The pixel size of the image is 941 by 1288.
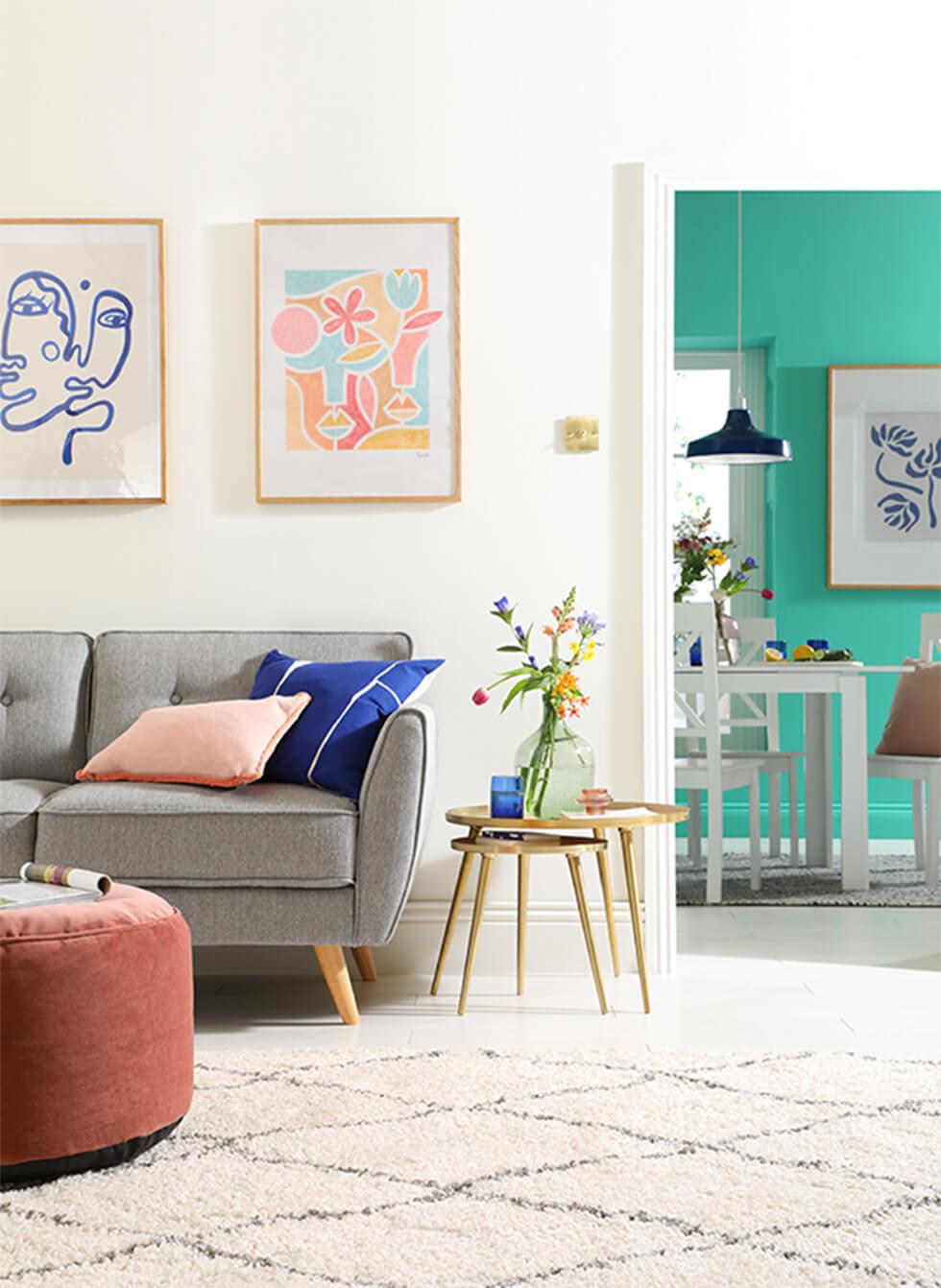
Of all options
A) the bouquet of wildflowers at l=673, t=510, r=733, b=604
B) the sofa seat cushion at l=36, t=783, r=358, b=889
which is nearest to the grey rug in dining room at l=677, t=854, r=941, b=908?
the bouquet of wildflowers at l=673, t=510, r=733, b=604

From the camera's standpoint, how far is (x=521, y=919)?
3.42 m

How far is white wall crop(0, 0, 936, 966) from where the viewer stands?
3.69 metres

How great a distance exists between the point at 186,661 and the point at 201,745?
448 millimetres

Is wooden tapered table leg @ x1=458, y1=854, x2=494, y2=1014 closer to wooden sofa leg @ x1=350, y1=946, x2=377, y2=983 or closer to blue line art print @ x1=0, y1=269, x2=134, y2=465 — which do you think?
wooden sofa leg @ x1=350, y1=946, x2=377, y2=983

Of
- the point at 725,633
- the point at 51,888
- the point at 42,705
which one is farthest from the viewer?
the point at 725,633

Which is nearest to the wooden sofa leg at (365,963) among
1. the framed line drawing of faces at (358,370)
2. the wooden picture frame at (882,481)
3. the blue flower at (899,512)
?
the framed line drawing of faces at (358,370)

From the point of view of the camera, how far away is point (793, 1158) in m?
2.15

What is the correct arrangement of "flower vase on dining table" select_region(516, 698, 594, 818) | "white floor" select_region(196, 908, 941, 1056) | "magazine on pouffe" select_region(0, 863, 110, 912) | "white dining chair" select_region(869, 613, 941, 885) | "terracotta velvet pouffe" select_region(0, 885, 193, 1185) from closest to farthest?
"terracotta velvet pouffe" select_region(0, 885, 193, 1185) < "magazine on pouffe" select_region(0, 863, 110, 912) < "white floor" select_region(196, 908, 941, 1056) < "flower vase on dining table" select_region(516, 698, 594, 818) < "white dining chair" select_region(869, 613, 941, 885)

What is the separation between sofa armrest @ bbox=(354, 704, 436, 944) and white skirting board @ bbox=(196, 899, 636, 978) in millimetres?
Result: 638

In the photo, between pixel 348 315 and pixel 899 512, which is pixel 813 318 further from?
pixel 348 315

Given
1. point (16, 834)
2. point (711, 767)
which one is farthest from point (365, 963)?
point (711, 767)

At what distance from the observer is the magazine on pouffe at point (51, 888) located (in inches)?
85.8

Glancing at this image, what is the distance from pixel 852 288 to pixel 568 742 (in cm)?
383

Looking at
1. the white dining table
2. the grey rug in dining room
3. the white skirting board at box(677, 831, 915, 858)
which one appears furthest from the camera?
the white skirting board at box(677, 831, 915, 858)
